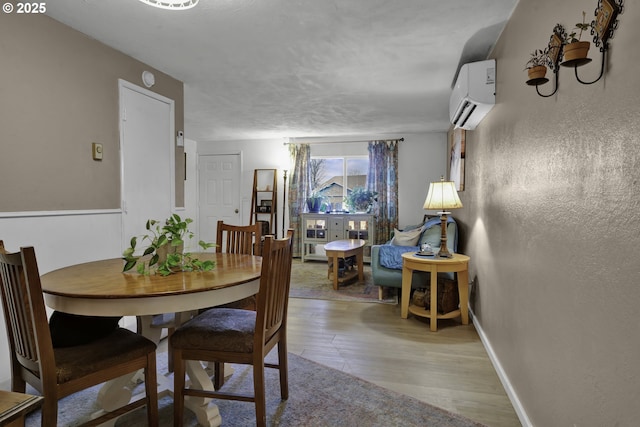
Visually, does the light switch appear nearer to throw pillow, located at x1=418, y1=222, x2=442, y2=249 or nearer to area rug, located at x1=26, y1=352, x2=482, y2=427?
area rug, located at x1=26, y1=352, x2=482, y2=427

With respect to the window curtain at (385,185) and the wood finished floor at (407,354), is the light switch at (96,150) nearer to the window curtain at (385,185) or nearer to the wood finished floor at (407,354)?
the wood finished floor at (407,354)

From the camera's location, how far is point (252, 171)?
6879 mm

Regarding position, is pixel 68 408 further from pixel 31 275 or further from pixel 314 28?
pixel 314 28

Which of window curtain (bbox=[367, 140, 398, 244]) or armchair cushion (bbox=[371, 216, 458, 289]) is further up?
window curtain (bbox=[367, 140, 398, 244])

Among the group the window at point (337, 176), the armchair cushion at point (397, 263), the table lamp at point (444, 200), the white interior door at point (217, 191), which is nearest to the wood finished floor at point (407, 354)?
the armchair cushion at point (397, 263)

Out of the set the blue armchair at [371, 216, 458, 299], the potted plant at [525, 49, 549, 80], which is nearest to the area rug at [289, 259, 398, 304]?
the blue armchair at [371, 216, 458, 299]

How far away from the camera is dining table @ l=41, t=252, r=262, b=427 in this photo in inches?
54.8

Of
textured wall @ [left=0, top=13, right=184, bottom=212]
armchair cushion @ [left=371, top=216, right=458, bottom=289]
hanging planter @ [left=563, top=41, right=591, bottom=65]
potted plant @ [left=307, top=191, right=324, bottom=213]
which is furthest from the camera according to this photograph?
potted plant @ [left=307, top=191, right=324, bottom=213]

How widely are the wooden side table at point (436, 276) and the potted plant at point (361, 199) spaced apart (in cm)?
296

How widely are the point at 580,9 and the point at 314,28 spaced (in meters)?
1.58

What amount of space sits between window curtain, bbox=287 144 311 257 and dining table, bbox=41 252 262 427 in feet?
14.9

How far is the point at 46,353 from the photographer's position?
1.28 metres

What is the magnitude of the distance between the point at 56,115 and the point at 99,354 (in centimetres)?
173

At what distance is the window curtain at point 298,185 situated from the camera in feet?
21.5
